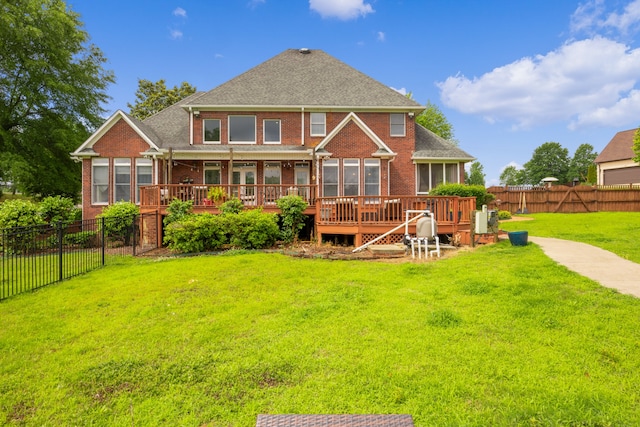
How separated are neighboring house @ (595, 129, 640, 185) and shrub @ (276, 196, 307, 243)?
39.4 metres

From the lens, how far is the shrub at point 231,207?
12.9m

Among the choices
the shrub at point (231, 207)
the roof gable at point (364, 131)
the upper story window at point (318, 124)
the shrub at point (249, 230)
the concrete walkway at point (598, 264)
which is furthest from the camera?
the upper story window at point (318, 124)

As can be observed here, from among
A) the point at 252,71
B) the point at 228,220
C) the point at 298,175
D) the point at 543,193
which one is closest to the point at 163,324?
the point at 228,220

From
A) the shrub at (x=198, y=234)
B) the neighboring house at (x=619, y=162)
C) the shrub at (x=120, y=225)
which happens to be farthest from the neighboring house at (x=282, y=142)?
the neighboring house at (x=619, y=162)

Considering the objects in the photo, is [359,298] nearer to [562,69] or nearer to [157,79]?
[562,69]

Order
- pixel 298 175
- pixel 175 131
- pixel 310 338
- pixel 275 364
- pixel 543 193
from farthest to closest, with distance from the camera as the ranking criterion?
pixel 543 193, pixel 175 131, pixel 298 175, pixel 310 338, pixel 275 364

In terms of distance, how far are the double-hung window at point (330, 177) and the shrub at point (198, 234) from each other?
22.9ft

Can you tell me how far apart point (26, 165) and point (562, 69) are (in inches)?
1161

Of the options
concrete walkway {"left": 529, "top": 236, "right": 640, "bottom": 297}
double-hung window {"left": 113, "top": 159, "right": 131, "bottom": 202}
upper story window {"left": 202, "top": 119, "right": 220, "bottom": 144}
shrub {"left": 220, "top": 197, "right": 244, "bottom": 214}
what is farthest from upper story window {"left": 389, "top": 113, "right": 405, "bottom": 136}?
double-hung window {"left": 113, "top": 159, "right": 131, "bottom": 202}

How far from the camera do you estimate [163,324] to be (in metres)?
5.01

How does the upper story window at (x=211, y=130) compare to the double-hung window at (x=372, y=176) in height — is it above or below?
above

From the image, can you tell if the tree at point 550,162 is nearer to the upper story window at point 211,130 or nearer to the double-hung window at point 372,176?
the double-hung window at point 372,176

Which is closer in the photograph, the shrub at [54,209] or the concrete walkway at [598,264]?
the concrete walkway at [598,264]

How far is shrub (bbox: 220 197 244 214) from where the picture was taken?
12945mm
